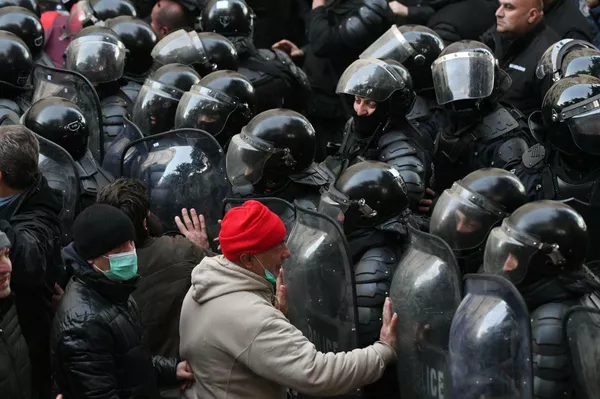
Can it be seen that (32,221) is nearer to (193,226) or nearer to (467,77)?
(193,226)

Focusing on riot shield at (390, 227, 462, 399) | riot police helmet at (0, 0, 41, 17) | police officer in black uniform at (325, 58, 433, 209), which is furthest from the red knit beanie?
riot police helmet at (0, 0, 41, 17)

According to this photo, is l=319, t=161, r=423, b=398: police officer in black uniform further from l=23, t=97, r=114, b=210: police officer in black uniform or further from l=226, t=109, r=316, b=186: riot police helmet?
l=23, t=97, r=114, b=210: police officer in black uniform

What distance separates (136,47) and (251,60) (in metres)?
0.92

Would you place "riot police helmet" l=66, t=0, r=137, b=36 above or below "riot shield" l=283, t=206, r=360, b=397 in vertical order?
below

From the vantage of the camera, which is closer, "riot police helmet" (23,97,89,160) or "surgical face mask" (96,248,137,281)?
"surgical face mask" (96,248,137,281)

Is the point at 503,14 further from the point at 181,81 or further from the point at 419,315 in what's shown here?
the point at 419,315

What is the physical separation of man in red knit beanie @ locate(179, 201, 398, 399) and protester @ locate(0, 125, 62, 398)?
2.75 feet

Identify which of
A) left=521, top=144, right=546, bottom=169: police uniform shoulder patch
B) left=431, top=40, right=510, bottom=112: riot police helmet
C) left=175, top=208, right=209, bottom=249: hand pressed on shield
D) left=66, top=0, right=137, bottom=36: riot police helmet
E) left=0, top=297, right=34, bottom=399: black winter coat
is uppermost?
left=0, top=297, right=34, bottom=399: black winter coat

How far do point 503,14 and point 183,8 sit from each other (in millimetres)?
2774

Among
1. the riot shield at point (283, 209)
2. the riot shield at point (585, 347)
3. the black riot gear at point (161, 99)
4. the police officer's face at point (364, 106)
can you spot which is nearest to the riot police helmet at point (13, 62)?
the black riot gear at point (161, 99)

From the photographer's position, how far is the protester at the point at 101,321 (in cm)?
421

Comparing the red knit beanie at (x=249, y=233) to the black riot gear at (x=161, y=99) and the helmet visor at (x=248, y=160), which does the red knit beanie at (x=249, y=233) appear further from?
the black riot gear at (x=161, y=99)

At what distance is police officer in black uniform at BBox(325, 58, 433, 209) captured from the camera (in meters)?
6.46

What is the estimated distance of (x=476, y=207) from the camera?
5.02 m
